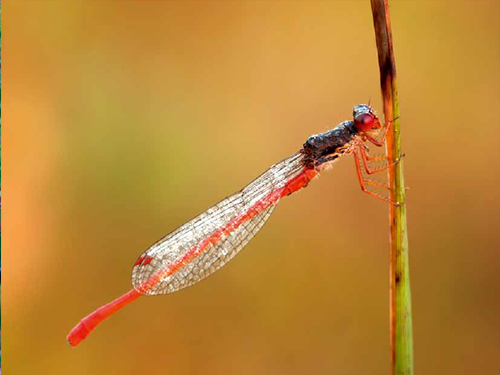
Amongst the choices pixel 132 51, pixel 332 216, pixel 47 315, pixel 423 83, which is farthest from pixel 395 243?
pixel 132 51

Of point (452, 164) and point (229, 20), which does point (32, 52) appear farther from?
point (452, 164)

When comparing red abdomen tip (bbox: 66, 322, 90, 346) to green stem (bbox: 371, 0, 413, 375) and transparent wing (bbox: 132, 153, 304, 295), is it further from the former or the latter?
green stem (bbox: 371, 0, 413, 375)

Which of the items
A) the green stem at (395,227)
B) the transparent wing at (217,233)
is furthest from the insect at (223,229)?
the green stem at (395,227)

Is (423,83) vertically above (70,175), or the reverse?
(70,175)

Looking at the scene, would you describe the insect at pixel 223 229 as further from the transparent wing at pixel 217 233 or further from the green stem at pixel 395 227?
the green stem at pixel 395 227

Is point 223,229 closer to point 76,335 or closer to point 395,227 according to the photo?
point 76,335
